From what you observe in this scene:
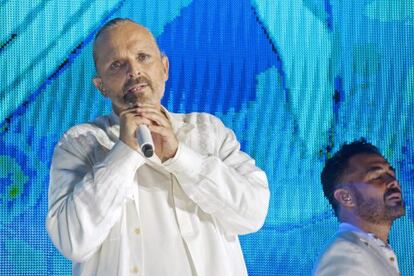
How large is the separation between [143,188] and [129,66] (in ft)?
1.04

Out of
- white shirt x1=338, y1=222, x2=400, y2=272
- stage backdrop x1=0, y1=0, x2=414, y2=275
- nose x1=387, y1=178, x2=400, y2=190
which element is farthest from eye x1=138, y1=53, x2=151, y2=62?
nose x1=387, y1=178, x2=400, y2=190

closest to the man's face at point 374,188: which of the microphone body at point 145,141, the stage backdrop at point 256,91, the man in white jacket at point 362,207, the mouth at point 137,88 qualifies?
the man in white jacket at point 362,207

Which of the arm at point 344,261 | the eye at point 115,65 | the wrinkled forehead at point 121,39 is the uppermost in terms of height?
the wrinkled forehead at point 121,39

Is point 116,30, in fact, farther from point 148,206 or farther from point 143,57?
point 148,206

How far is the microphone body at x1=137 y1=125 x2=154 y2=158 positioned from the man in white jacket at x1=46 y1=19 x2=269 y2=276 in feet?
0.11

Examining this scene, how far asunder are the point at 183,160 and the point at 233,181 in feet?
0.47

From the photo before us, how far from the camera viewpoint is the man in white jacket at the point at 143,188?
1.98m

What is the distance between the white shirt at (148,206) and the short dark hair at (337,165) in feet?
3.02

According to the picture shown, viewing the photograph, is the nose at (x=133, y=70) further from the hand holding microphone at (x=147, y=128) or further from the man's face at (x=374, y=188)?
the man's face at (x=374, y=188)

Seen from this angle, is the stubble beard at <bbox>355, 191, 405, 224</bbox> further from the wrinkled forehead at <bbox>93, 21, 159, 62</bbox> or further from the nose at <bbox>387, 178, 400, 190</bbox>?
the wrinkled forehead at <bbox>93, 21, 159, 62</bbox>

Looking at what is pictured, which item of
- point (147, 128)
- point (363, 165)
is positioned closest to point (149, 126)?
point (147, 128)

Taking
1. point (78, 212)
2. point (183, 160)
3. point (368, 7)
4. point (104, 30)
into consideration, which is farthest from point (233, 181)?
point (368, 7)

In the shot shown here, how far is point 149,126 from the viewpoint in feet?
6.52

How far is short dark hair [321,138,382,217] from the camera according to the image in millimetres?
3086
